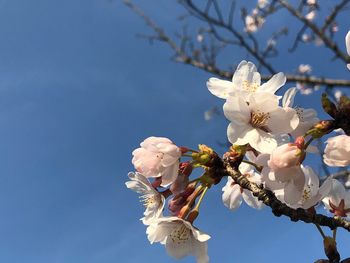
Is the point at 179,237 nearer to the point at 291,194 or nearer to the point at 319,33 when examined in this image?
the point at 291,194

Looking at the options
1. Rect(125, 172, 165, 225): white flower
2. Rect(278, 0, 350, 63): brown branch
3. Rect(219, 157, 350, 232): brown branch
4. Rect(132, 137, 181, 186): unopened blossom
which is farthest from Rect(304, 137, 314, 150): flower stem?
Rect(278, 0, 350, 63): brown branch

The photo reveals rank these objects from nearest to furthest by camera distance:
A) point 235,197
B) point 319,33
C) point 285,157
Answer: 1. point 285,157
2. point 235,197
3. point 319,33

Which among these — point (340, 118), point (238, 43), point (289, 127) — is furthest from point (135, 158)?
point (238, 43)

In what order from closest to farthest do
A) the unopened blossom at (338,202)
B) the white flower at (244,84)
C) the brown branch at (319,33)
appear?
1. the white flower at (244,84)
2. the unopened blossom at (338,202)
3. the brown branch at (319,33)

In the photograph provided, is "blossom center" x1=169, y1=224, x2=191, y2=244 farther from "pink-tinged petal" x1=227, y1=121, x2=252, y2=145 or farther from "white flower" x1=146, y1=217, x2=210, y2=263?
"pink-tinged petal" x1=227, y1=121, x2=252, y2=145

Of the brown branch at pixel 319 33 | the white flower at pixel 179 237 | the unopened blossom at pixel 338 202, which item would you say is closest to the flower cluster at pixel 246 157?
the white flower at pixel 179 237

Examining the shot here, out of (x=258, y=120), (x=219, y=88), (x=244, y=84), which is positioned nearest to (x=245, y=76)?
(x=244, y=84)

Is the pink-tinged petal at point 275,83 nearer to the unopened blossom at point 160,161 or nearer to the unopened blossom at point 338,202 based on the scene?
the unopened blossom at point 160,161
